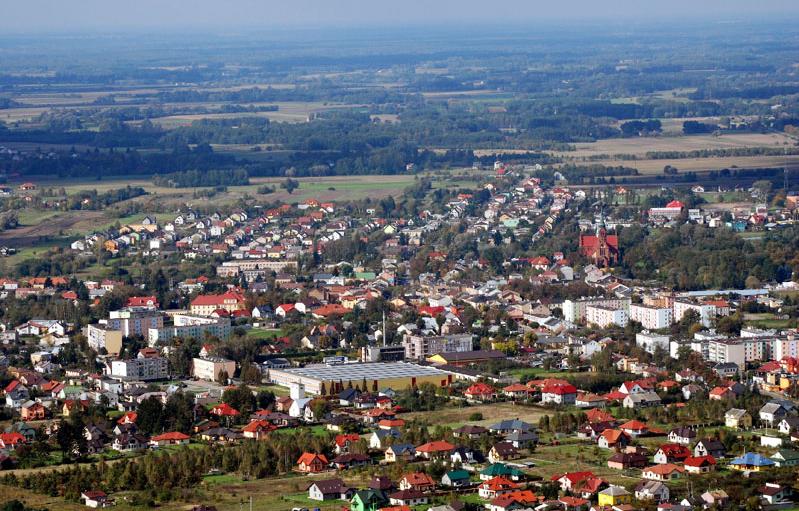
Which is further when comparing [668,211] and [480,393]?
[668,211]

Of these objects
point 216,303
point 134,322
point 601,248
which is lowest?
point 601,248

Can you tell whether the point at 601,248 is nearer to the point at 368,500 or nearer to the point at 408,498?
the point at 408,498

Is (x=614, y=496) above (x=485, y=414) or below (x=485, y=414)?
above

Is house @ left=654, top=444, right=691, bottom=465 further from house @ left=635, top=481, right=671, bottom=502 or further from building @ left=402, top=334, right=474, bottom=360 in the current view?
building @ left=402, top=334, right=474, bottom=360

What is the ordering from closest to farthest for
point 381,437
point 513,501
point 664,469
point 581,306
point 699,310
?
point 513,501
point 664,469
point 381,437
point 699,310
point 581,306

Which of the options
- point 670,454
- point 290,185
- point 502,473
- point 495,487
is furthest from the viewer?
point 290,185

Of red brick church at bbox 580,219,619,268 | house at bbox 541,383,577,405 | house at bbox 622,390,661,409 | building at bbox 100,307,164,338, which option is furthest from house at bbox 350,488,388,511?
red brick church at bbox 580,219,619,268

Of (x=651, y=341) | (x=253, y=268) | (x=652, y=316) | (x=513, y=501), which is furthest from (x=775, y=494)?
(x=253, y=268)
